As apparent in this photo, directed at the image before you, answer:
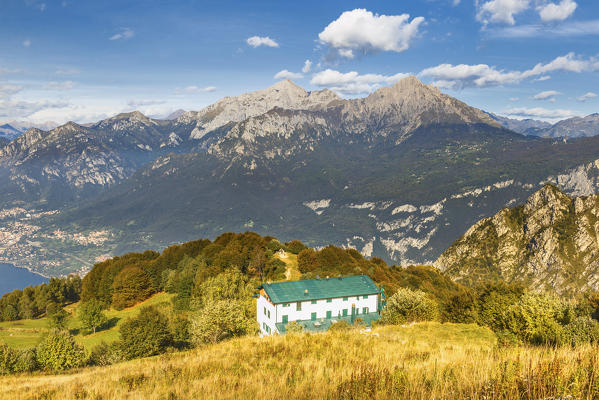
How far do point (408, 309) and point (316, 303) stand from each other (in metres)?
19.3

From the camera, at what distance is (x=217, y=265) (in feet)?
267

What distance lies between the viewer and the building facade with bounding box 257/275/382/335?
6066 centimetres

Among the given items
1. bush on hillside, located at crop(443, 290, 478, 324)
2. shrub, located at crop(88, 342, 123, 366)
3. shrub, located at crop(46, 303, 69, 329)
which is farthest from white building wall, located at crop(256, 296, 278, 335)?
shrub, located at crop(46, 303, 69, 329)

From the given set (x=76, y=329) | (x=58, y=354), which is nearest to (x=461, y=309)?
(x=58, y=354)

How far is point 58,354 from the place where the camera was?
36.3 metres

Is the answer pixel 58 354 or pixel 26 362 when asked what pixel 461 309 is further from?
pixel 26 362

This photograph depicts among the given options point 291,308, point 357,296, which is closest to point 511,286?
point 357,296

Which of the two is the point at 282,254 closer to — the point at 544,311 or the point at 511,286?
the point at 511,286

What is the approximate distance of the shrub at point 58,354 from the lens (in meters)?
35.9

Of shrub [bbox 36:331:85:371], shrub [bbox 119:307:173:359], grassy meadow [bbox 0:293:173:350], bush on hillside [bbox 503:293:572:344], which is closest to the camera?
bush on hillside [bbox 503:293:572:344]

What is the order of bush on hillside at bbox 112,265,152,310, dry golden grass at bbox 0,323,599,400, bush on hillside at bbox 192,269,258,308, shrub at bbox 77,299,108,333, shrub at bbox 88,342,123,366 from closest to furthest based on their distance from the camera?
dry golden grass at bbox 0,323,599,400 < shrub at bbox 88,342,123,366 < bush on hillside at bbox 192,269,258,308 < shrub at bbox 77,299,108,333 < bush on hillside at bbox 112,265,152,310

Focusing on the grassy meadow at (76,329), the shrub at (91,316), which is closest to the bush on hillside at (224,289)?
the grassy meadow at (76,329)

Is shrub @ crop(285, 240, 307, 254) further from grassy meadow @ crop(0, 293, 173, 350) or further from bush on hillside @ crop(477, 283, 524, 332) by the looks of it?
bush on hillside @ crop(477, 283, 524, 332)

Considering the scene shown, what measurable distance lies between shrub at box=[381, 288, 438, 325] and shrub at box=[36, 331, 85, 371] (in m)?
37.6
